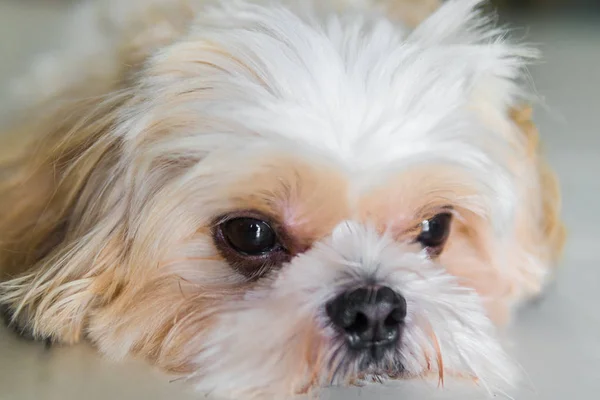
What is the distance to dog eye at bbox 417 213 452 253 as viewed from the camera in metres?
1.18

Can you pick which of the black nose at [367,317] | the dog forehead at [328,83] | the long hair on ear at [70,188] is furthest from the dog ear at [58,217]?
the black nose at [367,317]

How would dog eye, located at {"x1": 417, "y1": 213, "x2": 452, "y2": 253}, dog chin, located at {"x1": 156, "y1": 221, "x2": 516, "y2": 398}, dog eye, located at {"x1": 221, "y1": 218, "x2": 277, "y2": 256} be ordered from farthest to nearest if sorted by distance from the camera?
1. dog eye, located at {"x1": 417, "y1": 213, "x2": 452, "y2": 253}
2. dog eye, located at {"x1": 221, "y1": 218, "x2": 277, "y2": 256}
3. dog chin, located at {"x1": 156, "y1": 221, "x2": 516, "y2": 398}

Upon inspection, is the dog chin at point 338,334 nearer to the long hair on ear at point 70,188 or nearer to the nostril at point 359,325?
the nostril at point 359,325

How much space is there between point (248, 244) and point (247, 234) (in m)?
0.02

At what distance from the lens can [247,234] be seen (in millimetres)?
1060

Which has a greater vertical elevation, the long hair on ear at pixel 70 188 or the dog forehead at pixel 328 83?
the dog forehead at pixel 328 83

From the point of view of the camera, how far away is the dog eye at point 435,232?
118cm

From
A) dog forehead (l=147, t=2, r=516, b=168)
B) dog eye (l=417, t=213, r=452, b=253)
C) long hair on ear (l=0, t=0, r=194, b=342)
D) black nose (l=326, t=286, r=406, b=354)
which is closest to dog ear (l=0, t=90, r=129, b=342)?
long hair on ear (l=0, t=0, r=194, b=342)

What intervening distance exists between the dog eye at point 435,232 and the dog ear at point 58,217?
1.50ft

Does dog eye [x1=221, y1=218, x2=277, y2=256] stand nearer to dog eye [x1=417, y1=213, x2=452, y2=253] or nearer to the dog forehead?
the dog forehead

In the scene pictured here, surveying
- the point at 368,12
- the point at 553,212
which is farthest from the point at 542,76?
the point at 368,12

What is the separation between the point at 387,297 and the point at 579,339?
1.07 ft

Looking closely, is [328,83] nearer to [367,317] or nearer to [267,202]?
[267,202]

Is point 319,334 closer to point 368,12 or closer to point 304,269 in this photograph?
point 304,269
